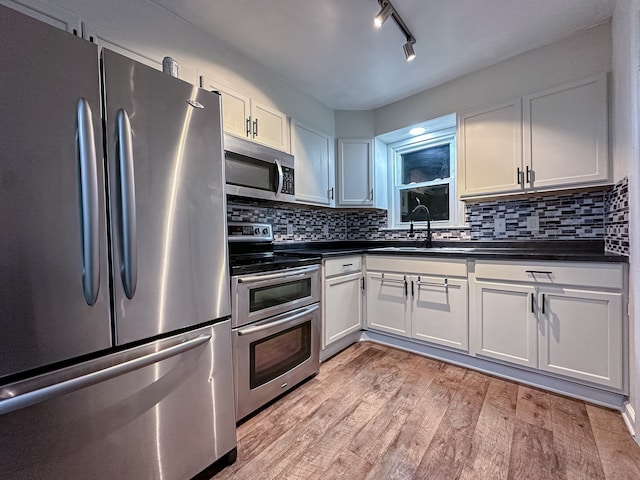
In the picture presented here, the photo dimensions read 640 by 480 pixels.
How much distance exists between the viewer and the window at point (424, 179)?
2.86m

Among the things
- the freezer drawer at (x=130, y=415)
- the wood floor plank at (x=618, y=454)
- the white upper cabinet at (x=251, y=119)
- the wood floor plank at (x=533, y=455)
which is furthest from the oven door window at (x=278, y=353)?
the wood floor plank at (x=618, y=454)

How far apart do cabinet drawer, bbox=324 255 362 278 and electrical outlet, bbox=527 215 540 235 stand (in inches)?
56.6

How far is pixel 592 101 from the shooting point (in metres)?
1.80

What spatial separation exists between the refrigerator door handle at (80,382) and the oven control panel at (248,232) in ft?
3.28

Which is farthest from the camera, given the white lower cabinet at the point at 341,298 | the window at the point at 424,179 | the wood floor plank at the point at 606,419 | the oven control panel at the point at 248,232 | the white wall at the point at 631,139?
the window at the point at 424,179

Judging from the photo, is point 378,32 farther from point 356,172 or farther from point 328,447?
point 328,447

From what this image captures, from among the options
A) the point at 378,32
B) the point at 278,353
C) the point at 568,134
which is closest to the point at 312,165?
the point at 378,32

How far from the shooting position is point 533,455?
4.13 ft

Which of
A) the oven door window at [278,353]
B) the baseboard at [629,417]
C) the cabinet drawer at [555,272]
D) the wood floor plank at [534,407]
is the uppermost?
the cabinet drawer at [555,272]

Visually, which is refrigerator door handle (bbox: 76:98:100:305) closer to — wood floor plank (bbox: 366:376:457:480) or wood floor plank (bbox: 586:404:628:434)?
wood floor plank (bbox: 366:376:457:480)

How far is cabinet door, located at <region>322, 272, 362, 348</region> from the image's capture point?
7.25 feet

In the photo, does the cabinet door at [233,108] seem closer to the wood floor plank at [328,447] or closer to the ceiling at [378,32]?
the ceiling at [378,32]

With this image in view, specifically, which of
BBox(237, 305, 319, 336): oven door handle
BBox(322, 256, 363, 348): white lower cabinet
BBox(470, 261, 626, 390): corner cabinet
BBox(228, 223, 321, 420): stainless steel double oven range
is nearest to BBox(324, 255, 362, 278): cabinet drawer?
BBox(322, 256, 363, 348): white lower cabinet

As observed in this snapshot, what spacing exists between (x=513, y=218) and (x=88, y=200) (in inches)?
112
